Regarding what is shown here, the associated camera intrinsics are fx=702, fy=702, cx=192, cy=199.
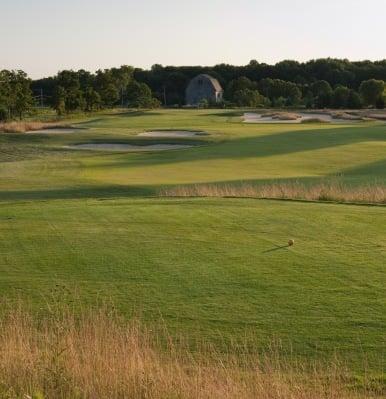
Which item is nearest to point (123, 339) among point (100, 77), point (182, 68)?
point (100, 77)

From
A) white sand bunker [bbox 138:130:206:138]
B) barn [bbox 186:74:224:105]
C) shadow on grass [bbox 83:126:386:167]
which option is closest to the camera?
shadow on grass [bbox 83:126:386:167]

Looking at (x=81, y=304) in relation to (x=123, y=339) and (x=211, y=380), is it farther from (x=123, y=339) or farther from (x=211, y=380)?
(x=211, y=380)

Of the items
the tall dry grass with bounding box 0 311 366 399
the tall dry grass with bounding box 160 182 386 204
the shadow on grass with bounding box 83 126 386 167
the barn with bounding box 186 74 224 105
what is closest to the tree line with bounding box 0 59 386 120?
the barn with bounding box 186 74 224 105

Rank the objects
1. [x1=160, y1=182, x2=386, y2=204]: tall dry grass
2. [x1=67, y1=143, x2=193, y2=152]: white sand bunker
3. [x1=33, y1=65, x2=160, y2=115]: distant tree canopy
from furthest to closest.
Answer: [x1=33, y1=65, x2=160, y2=115]: distant tree canopy
[x1=67, y1=143, x2=193, y2=152]: white sand bunker
[x1=160, y1=182, x2=386, y2=204]: tall dry grass

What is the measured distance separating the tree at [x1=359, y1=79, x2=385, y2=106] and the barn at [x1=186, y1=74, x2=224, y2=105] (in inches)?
1657

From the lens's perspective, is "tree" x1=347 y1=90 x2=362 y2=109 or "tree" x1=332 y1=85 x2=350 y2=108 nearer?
"tree" x1=347 y1=90 x2=362 y2=109

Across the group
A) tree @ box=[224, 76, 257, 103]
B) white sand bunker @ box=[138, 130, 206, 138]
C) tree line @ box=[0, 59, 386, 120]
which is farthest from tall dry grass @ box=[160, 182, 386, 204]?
tree @ box=[224, 76, 257, 103]

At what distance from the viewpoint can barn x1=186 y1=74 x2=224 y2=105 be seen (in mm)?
133125

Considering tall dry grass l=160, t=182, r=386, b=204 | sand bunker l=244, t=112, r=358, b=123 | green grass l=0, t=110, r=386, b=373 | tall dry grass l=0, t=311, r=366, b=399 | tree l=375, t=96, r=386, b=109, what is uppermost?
tall dry grass l=0, t=311, r=366, b=399

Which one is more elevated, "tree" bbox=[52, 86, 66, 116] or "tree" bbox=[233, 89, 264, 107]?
"tree" bbox=[52, 86, 66, 116]

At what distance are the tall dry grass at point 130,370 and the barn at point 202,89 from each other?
12611 centimetres

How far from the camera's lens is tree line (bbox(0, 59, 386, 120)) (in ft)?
242

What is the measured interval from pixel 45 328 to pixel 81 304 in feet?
2.85

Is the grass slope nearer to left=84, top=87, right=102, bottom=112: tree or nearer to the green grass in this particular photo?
the green grass
